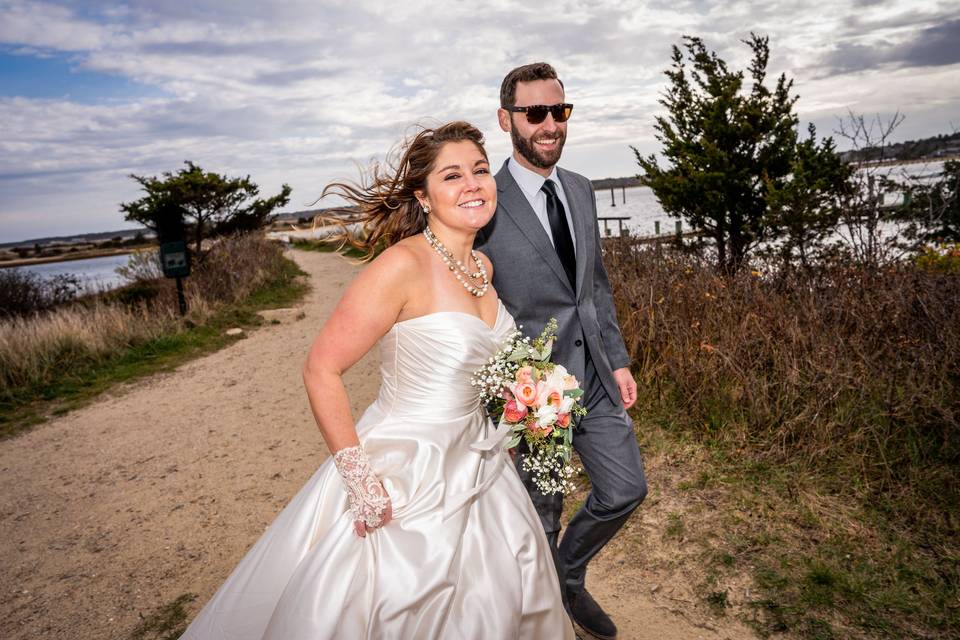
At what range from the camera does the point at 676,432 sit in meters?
4.91

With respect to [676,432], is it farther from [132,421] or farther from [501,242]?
[132,421]

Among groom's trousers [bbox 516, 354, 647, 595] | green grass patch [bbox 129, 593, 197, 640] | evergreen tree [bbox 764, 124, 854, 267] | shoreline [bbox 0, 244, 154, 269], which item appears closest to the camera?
groom's trousers [bbox 516, 354, 647, 595]

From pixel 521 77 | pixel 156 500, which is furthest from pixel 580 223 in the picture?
pixel 156 500

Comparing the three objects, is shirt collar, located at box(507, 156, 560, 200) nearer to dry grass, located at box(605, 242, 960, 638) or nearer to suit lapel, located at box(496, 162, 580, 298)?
suit lapel, located at box(496, 162, 580, 298)

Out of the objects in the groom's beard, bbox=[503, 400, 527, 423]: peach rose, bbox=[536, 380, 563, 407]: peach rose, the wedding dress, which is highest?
the groom's beard

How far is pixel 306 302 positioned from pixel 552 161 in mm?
12593

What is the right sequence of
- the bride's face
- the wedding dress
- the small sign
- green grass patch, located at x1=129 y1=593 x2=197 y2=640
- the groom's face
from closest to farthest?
the wedding dress < the bride's face < the groom's face < green grass patch, located at x1=129 y1=593 x2=197 y2=640 < the small sign

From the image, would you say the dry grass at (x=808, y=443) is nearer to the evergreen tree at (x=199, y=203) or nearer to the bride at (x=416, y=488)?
the bride at (x=416, y=488)

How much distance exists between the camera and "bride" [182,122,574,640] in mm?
2072

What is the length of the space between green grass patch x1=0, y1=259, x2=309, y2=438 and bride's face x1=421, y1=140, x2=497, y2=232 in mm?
7267

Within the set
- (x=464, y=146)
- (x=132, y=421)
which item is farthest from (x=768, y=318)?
(x=132, y=421)

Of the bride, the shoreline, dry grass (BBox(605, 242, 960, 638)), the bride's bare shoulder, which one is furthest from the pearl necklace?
the shoreline

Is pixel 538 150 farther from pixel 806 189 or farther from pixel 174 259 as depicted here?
pixel 806 189

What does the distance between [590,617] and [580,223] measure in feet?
6.59
